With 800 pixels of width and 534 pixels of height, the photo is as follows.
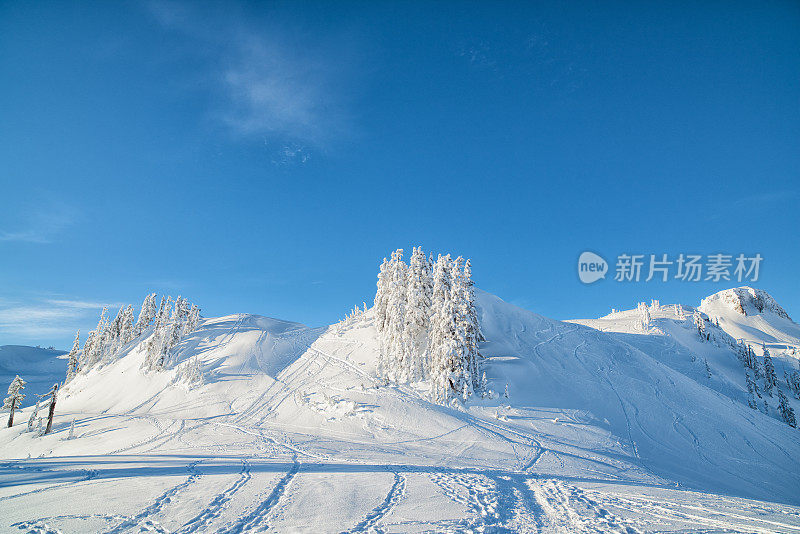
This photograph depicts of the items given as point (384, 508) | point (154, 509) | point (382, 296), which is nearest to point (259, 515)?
point (154, 509)

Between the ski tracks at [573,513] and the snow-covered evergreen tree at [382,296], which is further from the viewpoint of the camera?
the snow-covered evergreen tree at [382,296]

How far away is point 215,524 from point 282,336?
52306 mm

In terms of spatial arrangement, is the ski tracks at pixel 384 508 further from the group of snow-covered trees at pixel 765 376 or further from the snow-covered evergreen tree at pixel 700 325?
the snow-covered evergreen tree at pixel 700 325

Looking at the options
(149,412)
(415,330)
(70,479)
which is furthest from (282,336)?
(70,479)

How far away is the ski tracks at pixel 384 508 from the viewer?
783 centimetres

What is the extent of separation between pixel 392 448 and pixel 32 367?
204m

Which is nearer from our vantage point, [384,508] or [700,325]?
[384,508]

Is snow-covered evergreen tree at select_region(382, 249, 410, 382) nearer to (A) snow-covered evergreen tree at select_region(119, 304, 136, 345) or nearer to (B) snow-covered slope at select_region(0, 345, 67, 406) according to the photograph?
(A) snow-covered evergreen tree at select_region(119, 304, 136, 345)

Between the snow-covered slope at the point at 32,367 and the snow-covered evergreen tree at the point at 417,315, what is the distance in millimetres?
110253

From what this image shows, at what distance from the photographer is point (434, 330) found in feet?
109

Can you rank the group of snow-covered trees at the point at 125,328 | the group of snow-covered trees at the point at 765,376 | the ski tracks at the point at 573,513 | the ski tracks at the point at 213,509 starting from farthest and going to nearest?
the group of snow-covered trees at the point at 765,376 < the group of snow-covered trees at the point at 125,328 < the ski tracks at the point at 573,513 < the ski tracks at the point at 213,509

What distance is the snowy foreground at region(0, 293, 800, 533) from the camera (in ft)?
28.9

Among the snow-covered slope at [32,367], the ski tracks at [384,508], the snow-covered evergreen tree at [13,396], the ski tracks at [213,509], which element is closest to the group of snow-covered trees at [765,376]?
the ski tracks at [384,508]

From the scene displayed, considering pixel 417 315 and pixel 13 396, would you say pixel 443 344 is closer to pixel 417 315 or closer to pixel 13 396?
pixel 417 315
